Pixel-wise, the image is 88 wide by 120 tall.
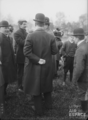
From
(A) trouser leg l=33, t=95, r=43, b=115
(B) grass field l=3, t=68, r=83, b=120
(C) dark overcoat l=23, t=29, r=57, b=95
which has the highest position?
(C) dark overcoat l=23, t=29, r=57, b=95

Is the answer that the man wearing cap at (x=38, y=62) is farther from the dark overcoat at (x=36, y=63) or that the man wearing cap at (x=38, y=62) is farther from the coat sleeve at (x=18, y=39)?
the coat sleeve at (x=18, y=39)

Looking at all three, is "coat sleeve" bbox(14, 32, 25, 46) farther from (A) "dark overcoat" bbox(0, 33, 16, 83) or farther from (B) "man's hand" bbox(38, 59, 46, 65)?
(B) "man's hand" bbox(38, 59, 46, 65)

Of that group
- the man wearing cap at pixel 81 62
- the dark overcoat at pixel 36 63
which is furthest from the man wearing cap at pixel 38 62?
the man wearing cap at pixel 81 62

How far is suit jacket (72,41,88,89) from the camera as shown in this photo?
2.97 metres

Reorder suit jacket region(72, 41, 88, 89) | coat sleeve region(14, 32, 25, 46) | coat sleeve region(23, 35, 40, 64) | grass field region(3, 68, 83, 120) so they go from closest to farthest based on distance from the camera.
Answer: suit jacket region(72, 41, 88, 89)
coat sleeve region(23, 35, 40, 64)
grass field region(3, 68, 83, 120)
coat sleeve region(14, 32, 25, 46)

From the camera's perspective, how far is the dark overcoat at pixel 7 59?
12.7ft

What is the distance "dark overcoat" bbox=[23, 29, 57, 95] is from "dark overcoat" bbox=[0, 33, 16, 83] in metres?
0.75

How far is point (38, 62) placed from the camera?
331 cm

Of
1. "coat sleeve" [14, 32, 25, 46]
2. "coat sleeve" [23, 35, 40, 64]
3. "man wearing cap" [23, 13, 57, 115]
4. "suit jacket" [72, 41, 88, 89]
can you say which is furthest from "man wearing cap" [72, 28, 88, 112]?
"coat sleeve" [14, 32, 25, 46]

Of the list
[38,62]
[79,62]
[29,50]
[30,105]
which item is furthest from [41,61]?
[30,105]

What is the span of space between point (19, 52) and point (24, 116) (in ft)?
6.05

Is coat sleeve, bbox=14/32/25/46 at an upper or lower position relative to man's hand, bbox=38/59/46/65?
upper

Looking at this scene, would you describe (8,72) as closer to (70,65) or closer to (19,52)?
(19,52)

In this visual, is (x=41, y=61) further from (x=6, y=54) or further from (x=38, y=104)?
(x=6, y=54)
